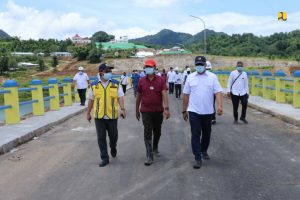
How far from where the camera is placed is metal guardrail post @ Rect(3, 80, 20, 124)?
1199cm

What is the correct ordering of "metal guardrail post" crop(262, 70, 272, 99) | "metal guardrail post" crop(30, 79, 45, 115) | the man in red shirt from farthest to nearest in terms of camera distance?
"metal guardrail post" crop(262, 70, 272, 99)
"metal guardrail post" crop(30, 79, 45, 115)
the man in red shirt

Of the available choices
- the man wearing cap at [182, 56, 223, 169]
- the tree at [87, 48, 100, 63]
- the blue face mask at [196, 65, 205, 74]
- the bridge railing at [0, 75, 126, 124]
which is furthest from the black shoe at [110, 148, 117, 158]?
the tree at [87, 48, 100, 63]

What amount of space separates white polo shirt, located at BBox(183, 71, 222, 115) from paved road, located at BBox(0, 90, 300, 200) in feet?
3.00

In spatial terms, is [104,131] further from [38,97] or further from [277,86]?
[277,86]

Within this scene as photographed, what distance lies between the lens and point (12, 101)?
12094mm

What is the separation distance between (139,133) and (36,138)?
2.52 m

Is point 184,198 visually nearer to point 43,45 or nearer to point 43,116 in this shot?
Result: point 43,116

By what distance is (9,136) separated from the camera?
1014cm

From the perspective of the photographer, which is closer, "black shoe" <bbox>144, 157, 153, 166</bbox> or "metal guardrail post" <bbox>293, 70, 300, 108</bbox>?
"black shoe" <bbox>144, 157, 153, 166</bbox>

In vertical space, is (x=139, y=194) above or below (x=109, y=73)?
below

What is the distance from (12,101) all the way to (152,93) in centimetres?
588

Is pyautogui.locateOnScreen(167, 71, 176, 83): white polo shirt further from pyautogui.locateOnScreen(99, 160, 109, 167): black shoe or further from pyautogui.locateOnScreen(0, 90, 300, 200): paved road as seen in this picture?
pyautogui.locateOnScreen(99, 160, 109, 167): black shoe

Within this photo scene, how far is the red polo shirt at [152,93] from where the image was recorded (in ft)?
24.9

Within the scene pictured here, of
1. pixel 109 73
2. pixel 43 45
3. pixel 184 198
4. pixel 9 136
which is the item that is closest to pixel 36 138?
pixel 9 136
